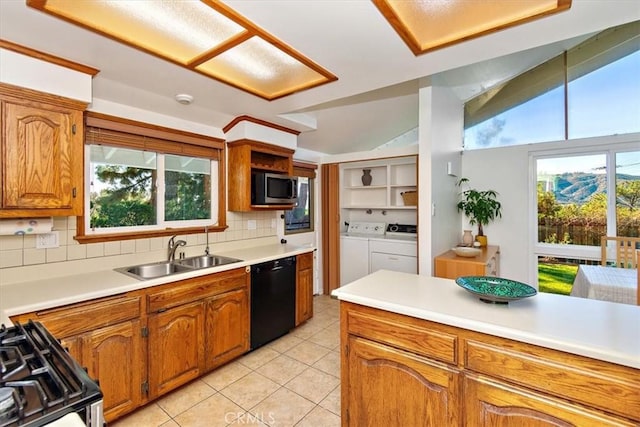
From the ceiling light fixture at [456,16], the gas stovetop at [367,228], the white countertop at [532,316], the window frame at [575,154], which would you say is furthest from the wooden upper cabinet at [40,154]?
the window frame at [575,154]

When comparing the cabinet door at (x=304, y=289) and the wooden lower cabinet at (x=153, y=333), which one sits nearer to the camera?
the wooden lower cabinet at (x=153, y=333)

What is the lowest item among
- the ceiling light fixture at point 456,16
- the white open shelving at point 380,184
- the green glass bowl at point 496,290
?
the green glass bowl at point 496,290

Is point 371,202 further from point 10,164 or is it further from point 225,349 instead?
point 10,164

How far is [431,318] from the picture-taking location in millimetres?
1295

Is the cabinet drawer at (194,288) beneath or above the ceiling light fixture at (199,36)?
beneath

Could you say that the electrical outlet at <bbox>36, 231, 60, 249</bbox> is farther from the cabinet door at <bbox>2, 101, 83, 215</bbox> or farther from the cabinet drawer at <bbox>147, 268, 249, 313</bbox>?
the cabinet drawer at <bbox>147, 268, 249, 313</bbox>

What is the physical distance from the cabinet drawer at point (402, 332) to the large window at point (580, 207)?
10.5 feet

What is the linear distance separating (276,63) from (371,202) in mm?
2969

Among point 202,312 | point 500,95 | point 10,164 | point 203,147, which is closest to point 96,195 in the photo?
point 10,164

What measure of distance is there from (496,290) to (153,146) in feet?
9.04

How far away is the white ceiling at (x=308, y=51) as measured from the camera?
1.39 m

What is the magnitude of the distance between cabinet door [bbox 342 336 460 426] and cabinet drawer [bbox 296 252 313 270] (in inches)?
66.4

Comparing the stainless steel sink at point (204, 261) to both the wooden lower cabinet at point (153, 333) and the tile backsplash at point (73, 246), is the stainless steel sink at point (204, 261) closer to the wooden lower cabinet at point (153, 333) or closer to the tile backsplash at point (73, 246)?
the tile backsplash at point (73, 246)

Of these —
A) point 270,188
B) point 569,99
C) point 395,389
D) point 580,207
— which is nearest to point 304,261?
point 270,188
